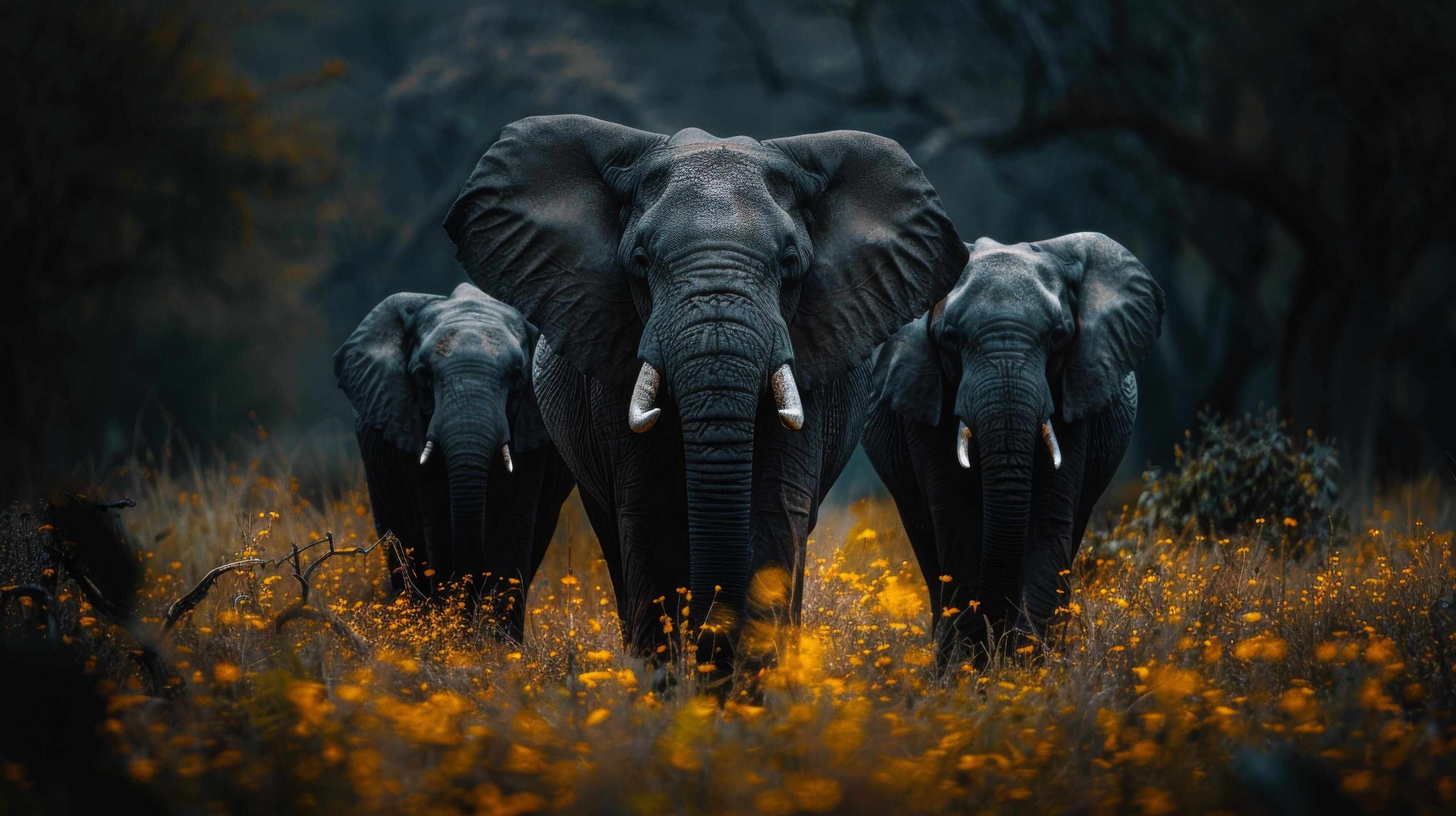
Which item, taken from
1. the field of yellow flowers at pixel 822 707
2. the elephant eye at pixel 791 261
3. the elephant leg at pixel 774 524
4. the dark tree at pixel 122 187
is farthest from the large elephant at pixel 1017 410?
the dark tree at pixel 122 187

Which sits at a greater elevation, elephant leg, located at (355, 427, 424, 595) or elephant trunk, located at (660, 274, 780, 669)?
elephant trunk, located at (660, 274, 780, 669)

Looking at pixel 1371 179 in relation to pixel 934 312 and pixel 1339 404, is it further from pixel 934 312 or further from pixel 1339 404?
pixel 934 312

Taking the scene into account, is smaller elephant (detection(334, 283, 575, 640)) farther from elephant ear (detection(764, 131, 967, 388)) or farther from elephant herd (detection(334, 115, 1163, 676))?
elephant ear (detection(764, 131, 967, 388))

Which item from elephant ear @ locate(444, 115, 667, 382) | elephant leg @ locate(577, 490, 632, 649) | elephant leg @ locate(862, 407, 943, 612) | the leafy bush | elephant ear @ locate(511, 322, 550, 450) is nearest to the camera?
elephant ear @ locate(444, 115, 667, 382)

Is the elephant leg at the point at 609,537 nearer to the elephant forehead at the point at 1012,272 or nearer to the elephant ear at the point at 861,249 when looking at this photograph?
the elephant ear at the point at 861,249

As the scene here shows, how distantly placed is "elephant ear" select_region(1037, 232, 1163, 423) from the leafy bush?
2652mm

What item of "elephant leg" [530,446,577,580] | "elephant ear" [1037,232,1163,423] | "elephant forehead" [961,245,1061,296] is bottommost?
"elephant leg" [530,446,577,580]

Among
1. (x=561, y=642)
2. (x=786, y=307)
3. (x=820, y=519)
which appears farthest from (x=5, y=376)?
(x=786, y=307)

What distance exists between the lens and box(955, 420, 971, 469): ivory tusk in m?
6.45

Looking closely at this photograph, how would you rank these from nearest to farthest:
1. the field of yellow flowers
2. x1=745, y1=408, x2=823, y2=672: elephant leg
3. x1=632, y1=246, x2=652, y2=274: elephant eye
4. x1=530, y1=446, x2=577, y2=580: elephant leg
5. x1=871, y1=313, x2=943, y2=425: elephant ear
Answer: the field of yellow flowers → x1=632, y1=246, x2=652, y2=274: elephant eye → x1=745, y1=408, x2=823, y2=672: elephant leg → x1=871, y1=313, x2=943, y2=425: elephant ear → x1=530, y1=446, x2=577, y2=580: elephant leg

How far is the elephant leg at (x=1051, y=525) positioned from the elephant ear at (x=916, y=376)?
598 mm

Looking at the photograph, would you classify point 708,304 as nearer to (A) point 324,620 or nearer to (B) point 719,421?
(B) point 719,421

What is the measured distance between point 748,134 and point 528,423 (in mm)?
15855

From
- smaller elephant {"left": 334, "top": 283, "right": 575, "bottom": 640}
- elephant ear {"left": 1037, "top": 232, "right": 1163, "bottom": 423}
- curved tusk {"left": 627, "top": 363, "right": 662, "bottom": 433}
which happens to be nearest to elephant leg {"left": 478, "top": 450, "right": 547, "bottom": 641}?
smaller elephant {"left": 334, "top": 283, "right": 575, "bottom": 640}
